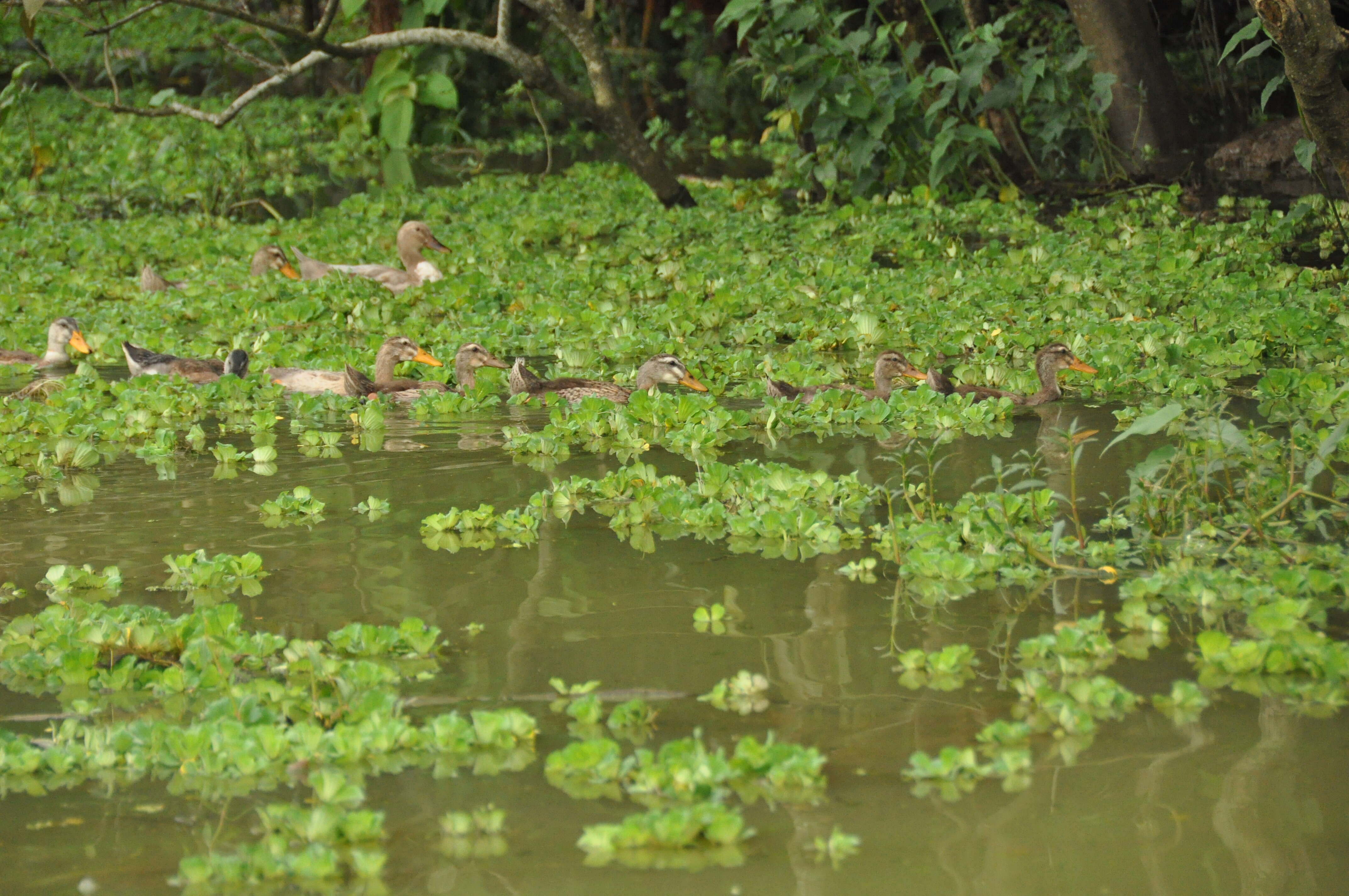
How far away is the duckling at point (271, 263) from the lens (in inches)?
455

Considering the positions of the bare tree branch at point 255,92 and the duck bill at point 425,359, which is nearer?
the duck bill at point 425,359

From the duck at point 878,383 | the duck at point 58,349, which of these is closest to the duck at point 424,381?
the duck at point 878,383

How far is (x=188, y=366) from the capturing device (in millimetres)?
8656

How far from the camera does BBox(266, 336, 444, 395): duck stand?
8.38 meters

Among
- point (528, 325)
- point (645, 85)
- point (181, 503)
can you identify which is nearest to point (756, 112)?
point (645, 85)

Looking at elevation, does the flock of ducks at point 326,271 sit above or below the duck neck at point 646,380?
below

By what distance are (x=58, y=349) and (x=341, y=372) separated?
8.04 feet

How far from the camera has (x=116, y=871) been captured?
10.1 feet

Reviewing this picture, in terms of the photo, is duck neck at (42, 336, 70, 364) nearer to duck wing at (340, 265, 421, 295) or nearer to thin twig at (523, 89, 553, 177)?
duck wing at (340, 265, 421, 295)

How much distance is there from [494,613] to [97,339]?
6.24 metres

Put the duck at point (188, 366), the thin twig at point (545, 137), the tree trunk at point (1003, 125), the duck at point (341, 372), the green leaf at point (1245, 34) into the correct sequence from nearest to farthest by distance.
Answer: the green leaf at point (1245, 34), the duck at point (341, 372), the duck at point (188, 366), the thin twig at point (545, 137), the tree trunk at point (1003, 125)

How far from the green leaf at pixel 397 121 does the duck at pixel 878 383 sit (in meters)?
12.4

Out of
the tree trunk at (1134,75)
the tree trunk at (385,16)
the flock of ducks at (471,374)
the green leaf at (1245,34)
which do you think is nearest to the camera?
the green leaf at (1245,34)

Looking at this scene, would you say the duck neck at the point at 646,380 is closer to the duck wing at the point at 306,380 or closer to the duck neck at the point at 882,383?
the duck neck at the point at 882,383
